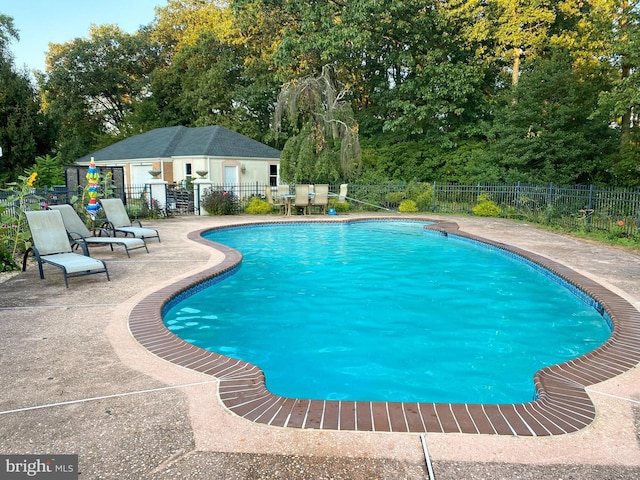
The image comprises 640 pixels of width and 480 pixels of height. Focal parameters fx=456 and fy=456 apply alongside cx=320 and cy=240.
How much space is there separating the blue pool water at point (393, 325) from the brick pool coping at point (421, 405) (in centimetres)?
67

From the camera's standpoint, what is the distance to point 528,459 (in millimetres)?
2680

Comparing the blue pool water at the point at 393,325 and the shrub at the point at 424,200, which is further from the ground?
the shrub at the point at 424,200

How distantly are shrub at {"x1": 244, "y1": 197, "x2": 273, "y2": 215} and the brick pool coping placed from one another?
1414cm

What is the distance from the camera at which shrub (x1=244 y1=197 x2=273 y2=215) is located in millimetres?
19109

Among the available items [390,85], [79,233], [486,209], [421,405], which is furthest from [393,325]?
[390,85]

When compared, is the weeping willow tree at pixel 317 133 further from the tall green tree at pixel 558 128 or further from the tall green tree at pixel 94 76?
the tall green tree at pixel 94 76

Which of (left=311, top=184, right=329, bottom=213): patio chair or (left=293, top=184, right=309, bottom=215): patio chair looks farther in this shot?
(left=311, top=184, right=329, bottom=213): patio chair

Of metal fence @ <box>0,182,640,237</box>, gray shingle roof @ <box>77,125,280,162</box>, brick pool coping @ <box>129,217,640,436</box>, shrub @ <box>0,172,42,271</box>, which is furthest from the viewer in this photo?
gray shingle roof @ <box>77,125,280,162</box>

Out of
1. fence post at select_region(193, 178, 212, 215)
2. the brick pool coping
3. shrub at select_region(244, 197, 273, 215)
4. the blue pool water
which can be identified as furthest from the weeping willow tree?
the brick pool coping

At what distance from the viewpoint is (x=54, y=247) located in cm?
743

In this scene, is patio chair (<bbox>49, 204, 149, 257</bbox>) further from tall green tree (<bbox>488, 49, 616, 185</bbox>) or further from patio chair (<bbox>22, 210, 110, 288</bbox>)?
tall green tree (<bbox>488, 49, 616, 185</bbox>)

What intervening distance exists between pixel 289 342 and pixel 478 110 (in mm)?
25373

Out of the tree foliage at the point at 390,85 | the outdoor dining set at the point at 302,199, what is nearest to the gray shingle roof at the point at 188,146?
the tree foliage at the point at 390,85

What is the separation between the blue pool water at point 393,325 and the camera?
15.7 feet
